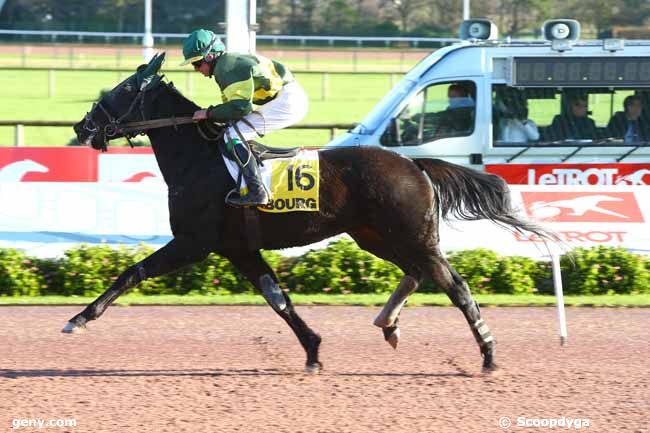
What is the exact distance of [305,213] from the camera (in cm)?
669

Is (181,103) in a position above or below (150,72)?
below

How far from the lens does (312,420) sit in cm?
563

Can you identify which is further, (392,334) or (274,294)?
(392,334)

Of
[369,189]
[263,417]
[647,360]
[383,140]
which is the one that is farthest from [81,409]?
[383,140]

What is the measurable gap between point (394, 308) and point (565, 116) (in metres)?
6.11

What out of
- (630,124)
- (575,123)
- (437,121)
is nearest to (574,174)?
(575,123)

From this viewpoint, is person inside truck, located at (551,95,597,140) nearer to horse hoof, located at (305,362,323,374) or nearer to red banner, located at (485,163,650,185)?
red banner, located at (485,163,650,185)

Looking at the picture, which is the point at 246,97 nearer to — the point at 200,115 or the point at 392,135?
the point at 200,115

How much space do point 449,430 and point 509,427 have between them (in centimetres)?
33

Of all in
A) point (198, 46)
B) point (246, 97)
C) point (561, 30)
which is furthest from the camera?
point (561, 30)

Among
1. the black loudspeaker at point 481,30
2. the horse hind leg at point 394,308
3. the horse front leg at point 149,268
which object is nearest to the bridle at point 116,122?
the horse front leg at point 149,268

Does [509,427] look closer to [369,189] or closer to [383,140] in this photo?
[369,189]

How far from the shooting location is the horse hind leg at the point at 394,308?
6.91 m

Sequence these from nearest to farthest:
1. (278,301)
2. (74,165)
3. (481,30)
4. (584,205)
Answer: (278,301)
(584,205)
(481,30)
(74,165)
